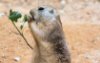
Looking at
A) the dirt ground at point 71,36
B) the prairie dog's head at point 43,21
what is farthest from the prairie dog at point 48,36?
the dirt ground at point 71,36

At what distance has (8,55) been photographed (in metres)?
5.07

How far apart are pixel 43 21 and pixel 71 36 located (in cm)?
231

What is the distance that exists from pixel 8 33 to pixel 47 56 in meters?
2.11

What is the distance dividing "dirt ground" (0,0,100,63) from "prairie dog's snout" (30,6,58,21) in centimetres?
72

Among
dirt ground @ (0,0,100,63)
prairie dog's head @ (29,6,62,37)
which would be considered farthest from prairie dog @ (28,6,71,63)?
dirt ground @ (0,0,100,63)

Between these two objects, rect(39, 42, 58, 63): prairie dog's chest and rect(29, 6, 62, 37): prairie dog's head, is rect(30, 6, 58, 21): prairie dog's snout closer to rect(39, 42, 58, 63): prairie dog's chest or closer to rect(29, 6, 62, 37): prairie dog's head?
rect(29, 6, 62, 37): prairie dog's head

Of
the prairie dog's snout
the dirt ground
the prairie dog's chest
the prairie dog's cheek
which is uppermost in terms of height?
the prairie dog's snout

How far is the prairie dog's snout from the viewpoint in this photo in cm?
345

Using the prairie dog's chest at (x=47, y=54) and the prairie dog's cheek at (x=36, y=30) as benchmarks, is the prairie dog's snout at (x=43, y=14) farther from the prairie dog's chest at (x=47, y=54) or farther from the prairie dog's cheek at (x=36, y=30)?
the prairie dog's chest at (x=47, y=54)

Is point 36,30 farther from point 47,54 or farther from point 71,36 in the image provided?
point 71,36

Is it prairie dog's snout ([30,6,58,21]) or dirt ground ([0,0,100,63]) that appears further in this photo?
dirt ground ([0,0,100,63])

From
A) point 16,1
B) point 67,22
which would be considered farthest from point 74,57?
point 16,1

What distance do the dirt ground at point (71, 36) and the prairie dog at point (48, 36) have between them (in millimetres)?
643

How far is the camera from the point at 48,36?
11.3ft
